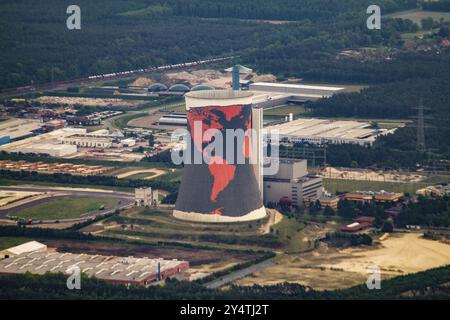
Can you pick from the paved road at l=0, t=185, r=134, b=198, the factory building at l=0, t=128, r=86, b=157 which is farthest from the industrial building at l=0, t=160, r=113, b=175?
the paved road at l=0, t=185, r=134, b=198

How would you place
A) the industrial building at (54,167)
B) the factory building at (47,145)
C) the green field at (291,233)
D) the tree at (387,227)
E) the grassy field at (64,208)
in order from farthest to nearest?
the factory building at (47,145)
the industrial building at (54,167)
the grassy field at (64,208)
the tree at (387,227)
the green field at (291,233)

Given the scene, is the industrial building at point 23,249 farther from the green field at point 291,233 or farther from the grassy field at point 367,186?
the grassy field at point 367,186

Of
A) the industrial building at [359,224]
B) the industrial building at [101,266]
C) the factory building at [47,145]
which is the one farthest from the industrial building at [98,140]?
the industrial building at [101,266]

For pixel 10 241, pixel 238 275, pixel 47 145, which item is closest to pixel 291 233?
pixel 238 275

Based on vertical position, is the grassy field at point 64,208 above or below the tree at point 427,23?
below

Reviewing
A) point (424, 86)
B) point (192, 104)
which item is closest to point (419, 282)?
point (192, 104)

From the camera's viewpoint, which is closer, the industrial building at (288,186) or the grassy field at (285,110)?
the industrial building at (288,186)

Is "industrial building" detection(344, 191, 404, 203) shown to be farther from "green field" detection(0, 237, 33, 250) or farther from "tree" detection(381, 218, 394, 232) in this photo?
"green field" detection(0, 237, 33, 250)
